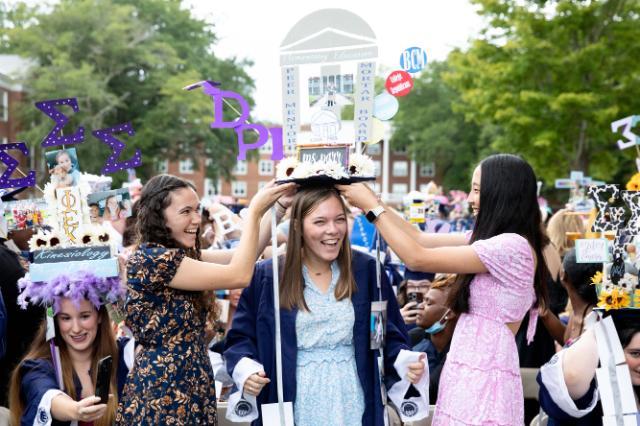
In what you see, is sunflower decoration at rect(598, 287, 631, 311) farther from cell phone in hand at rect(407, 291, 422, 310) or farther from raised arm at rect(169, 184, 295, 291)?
cell phone in hand at rect(407, 291, 422, 310)

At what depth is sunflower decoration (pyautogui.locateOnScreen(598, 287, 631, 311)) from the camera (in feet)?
10.3

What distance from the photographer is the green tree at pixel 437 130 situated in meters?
49.4

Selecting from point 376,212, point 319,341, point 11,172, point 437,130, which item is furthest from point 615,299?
point 437,130

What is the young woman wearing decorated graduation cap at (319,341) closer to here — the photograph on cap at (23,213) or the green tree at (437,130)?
the photograph on cap at (23,213)

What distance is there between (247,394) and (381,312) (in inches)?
26.7

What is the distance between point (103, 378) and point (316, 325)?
921 mm

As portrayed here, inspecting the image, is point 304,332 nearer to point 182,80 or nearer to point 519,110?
point 519,110

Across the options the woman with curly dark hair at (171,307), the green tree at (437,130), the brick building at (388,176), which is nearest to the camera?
the woman with curly dark hair at (171,307)

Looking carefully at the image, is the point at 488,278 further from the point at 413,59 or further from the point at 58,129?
the point at 58,129

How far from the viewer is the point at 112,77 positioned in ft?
104

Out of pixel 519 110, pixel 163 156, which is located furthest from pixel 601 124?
pixel 163 156

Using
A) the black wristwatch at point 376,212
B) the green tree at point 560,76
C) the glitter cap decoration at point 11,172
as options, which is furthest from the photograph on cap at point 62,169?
the green tree at point 560,76

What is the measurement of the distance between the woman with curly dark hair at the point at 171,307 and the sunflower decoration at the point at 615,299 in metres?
1.44

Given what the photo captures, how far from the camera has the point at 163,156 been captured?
32969 millimetres
